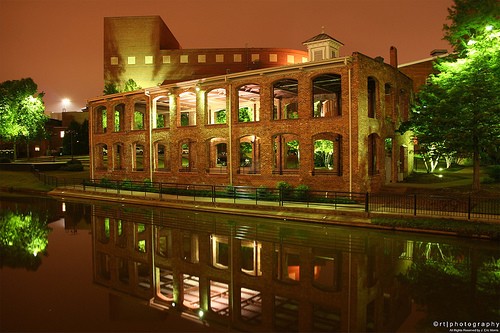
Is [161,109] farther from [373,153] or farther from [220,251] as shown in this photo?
[220,251]

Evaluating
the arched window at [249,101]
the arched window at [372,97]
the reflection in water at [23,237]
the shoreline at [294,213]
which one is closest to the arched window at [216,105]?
the arched window at [249,101]

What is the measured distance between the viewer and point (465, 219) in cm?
1562

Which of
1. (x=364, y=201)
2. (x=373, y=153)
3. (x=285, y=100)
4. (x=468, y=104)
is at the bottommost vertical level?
(x=364, y=201)

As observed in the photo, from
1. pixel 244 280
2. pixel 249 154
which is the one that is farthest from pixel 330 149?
pixel 244 280

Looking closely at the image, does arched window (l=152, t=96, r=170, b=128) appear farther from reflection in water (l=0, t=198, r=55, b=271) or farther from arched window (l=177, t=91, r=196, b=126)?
reflection in water (l=0, t=198, r=55, b=271)

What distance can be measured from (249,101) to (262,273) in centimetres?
2856

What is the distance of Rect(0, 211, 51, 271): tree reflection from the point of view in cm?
1229

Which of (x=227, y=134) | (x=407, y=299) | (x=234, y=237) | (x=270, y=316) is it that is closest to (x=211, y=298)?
(x=270, y=316)

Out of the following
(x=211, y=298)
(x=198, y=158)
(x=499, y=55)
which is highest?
(x=499, y=55)

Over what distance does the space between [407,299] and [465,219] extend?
864 centimetres

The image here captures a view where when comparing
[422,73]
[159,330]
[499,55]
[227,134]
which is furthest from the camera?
[422,73]

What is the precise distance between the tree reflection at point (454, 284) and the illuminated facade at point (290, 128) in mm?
10526

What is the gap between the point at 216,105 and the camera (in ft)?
134

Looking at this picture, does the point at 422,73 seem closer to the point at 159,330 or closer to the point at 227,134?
the point at 227,134
